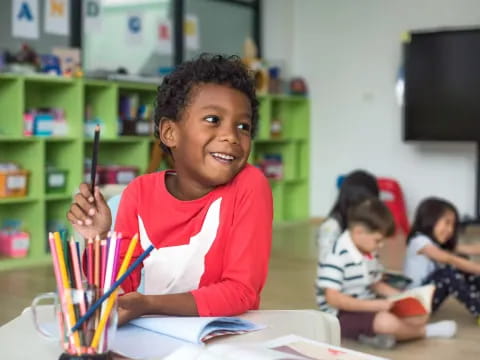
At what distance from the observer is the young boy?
98.8 inches

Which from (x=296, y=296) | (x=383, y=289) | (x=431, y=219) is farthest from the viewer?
(x=296, y=296)

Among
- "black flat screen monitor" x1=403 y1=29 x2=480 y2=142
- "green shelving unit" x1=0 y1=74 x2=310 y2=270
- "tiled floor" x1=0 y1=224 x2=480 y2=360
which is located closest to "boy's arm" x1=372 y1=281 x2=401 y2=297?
"tiled floor" x1=0 y1=224 x2=480 y2=360

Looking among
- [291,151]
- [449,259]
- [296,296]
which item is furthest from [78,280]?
[291,151]

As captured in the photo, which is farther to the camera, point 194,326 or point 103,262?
point 194,326

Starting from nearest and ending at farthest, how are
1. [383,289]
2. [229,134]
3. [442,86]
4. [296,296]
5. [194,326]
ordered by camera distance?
[194,326] < [229,134] < [383,289] < [296,296] < [442,86]

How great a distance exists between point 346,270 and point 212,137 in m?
1.46

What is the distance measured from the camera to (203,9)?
5766mm

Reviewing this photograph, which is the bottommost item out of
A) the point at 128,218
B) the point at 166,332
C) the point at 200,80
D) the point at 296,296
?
the point at 296,296

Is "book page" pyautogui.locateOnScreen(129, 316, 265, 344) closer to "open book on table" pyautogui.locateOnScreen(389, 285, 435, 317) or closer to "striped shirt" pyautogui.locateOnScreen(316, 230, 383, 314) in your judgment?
"striped shirt" pyautogui.locateOnScreen(316, 230, 383, 314)

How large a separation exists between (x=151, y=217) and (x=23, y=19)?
3561 millimetres

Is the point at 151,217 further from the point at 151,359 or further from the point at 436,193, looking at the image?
the point at 436,193

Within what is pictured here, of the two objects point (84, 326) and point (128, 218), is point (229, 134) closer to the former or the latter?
point (128, 218)

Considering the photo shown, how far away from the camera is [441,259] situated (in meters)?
A: 2.89

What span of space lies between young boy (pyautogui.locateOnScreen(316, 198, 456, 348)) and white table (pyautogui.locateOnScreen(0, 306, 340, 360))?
4.82ft
